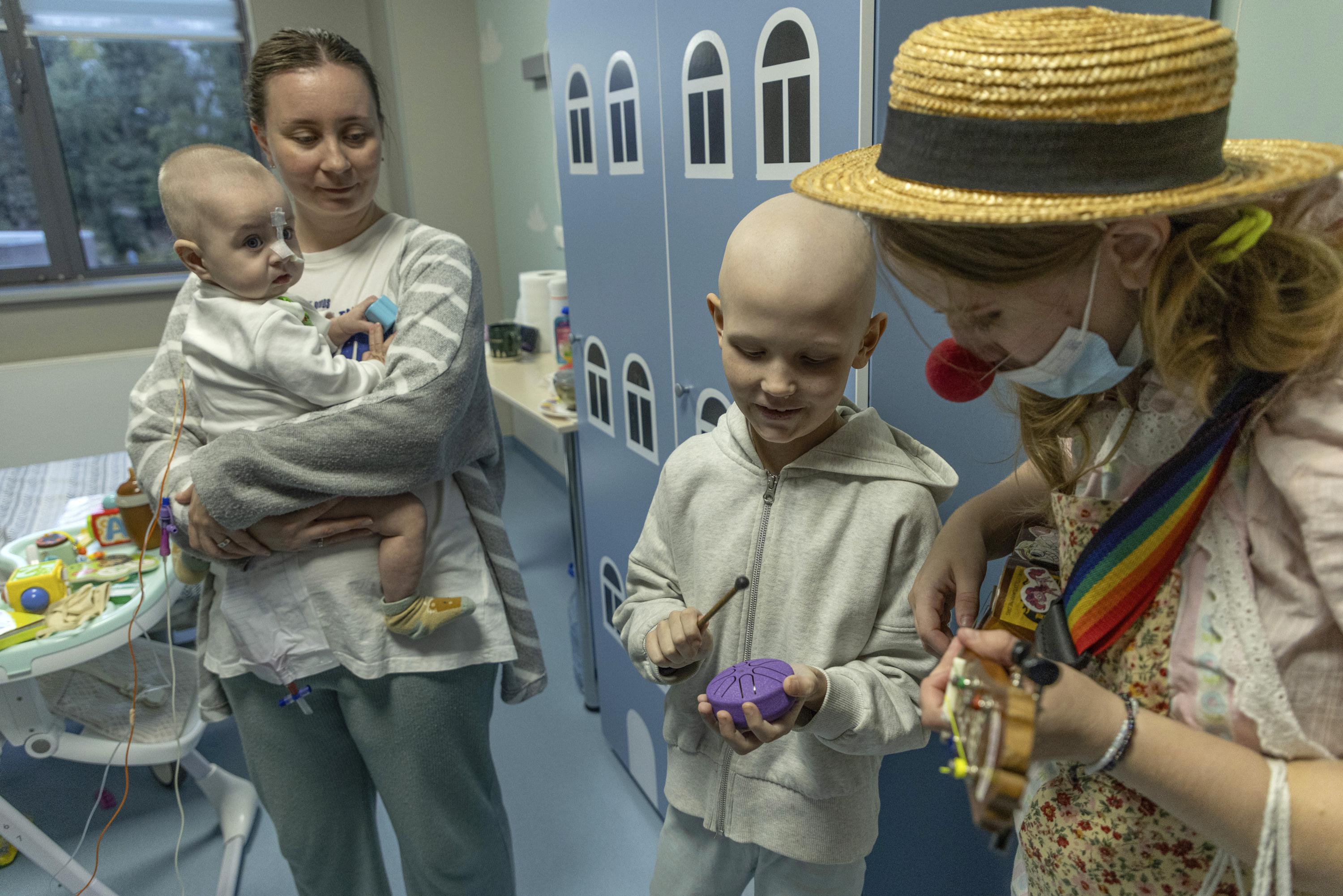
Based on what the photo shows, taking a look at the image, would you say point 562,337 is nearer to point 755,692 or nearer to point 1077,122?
point 755,692

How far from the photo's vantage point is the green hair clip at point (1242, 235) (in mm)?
593

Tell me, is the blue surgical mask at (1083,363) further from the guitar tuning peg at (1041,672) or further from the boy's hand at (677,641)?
the boy's hand at (677,641)

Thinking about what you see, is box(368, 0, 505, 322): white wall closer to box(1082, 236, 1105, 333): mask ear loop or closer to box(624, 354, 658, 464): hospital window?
box(624, 354, 658, 464): hospital window

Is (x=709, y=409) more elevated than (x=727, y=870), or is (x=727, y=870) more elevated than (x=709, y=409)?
(x=709, y=409)

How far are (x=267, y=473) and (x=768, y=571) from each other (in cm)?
67

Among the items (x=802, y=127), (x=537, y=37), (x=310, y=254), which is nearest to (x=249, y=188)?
(x=310, y=254)

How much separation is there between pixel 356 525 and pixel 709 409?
0.66 m

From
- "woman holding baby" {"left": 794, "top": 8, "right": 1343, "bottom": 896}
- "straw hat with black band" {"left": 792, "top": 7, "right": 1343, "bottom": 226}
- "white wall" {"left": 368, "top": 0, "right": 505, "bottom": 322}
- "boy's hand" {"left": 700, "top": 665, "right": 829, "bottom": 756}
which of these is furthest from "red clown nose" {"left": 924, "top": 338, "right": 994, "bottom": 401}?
"white wall" {"left": 368, "top": 0, "right": 505, "bottom": 322}

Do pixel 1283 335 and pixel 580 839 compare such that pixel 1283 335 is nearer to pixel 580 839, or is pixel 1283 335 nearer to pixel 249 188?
pixel 249 188

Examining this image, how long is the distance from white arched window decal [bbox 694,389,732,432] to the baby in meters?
0.56

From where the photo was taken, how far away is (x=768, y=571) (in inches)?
41.3

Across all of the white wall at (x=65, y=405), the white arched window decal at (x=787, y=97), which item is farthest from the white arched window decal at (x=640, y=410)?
the white wall at (x=65, y=405)

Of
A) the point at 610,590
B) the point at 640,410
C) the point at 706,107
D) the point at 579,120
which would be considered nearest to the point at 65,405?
the point at 610,590

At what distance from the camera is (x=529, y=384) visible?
9.47 ft
